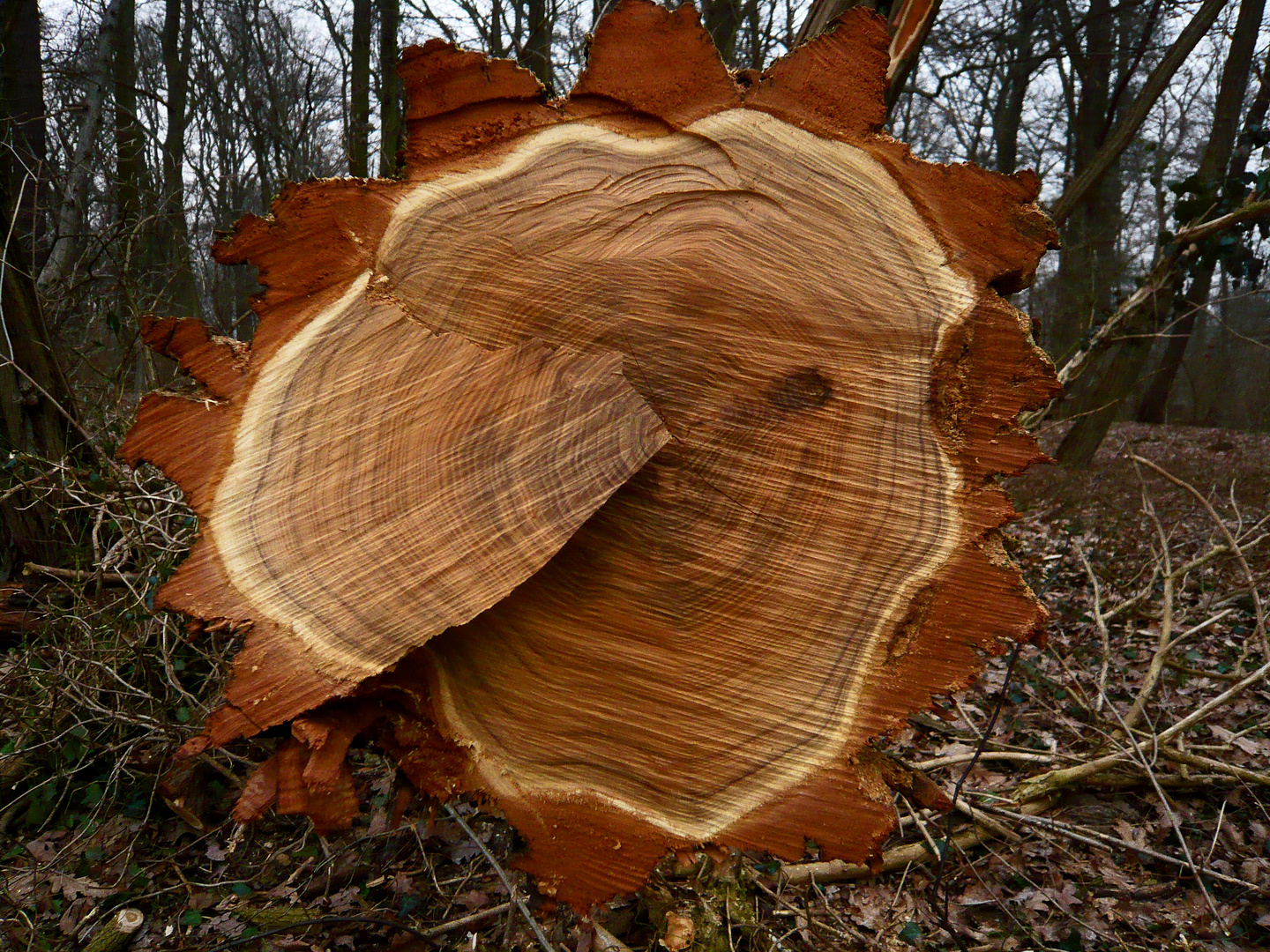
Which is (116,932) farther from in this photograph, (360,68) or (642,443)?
(360,68)

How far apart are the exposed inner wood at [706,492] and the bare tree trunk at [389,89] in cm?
377

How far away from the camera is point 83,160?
17.6 ft

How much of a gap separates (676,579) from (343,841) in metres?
1.93

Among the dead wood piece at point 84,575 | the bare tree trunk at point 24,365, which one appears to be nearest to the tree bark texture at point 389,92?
the bare tree trunk at point 24,365

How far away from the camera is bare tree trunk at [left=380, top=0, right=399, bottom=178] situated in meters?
5.01

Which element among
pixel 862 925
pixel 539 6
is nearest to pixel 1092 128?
pixel 539 6

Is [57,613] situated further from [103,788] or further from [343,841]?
[343,841]

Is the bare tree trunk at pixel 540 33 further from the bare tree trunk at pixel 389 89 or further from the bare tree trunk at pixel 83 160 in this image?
the bare tree trunk at pixel 83 160

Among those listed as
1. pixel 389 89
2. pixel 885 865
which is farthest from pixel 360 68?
pixel 885 865

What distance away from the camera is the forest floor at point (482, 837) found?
2.18 m

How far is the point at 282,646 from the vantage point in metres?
1.25

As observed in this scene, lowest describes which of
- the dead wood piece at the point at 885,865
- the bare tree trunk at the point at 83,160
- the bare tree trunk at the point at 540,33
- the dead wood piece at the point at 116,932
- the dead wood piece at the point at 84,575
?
the dead wood piece at the point at 116,932

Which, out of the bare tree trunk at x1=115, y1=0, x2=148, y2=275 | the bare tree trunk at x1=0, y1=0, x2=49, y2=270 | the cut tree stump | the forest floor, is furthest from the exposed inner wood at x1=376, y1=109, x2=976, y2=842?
the bare tree trunk at x1=115, y1=0, x2=148, y2=275

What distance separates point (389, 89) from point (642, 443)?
187 inches
